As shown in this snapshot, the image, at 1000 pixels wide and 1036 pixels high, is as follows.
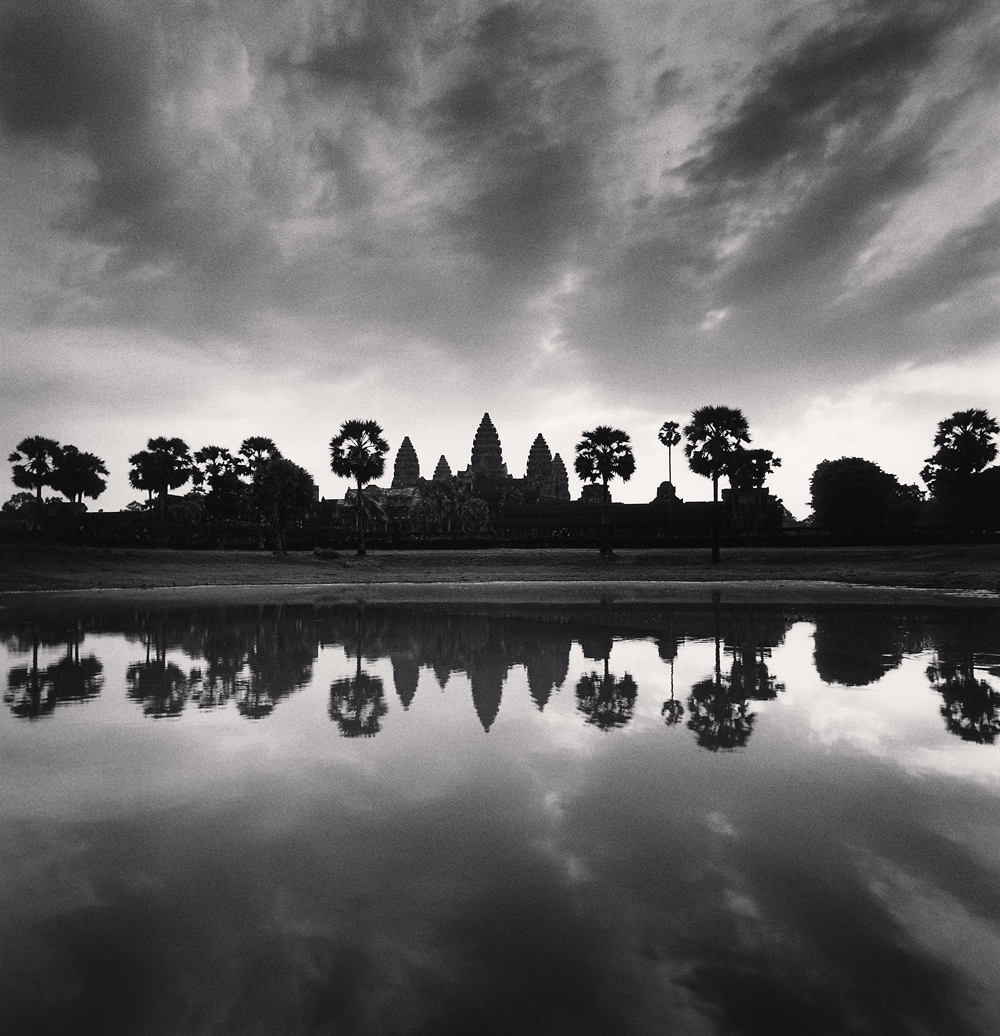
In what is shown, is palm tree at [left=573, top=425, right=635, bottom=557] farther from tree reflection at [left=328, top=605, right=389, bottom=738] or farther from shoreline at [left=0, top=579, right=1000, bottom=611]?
tree reflection at [left=328, top=605, right=389, bottom=738]

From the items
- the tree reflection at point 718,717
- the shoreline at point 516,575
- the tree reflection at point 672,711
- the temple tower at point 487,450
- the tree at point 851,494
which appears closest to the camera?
the tree reflection at point 718,717

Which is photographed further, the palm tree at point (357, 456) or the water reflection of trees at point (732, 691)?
the palm tree at point (357, 456)

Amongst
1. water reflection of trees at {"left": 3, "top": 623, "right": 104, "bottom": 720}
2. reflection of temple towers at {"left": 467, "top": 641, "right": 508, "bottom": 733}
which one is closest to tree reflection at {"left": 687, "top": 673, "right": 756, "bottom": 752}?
reflection of temple towers at {"left": 467, "top": 641, "right": 508, "bottom": 733}

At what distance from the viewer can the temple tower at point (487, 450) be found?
602ft

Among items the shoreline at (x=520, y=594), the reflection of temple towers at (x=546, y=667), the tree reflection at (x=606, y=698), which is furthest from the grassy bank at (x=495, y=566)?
the tree reflection at (x=606, y=698)

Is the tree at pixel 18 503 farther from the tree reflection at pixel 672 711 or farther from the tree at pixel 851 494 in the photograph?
the tree reflection at pixel 672 711

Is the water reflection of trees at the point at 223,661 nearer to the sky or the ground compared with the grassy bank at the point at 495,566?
nearer to the ground

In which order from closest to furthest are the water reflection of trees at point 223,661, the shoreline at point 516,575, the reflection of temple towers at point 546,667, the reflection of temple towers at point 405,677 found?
the water reflection of trees at point 223,661 → the reflection of temple towers at point 405,677 → the reflection of temple towers at point 546,667 → the shoreline at point 516,575

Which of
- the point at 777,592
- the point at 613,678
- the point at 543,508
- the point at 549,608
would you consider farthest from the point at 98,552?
the point at 543,508

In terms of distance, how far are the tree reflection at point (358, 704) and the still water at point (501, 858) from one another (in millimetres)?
78

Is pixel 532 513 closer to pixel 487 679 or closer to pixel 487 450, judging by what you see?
pixel 487 450

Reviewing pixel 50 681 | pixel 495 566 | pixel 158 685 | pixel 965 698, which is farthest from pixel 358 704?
pixel 495 566

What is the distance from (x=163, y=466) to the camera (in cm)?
7725

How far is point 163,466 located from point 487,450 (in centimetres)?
11479
